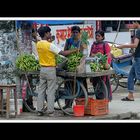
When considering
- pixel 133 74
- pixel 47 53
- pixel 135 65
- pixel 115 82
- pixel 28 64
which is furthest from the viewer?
pixel 115 82

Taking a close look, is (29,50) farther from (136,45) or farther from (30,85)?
(136,45)

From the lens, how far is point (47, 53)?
9.09m

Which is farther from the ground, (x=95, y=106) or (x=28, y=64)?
(x=28, y=64)

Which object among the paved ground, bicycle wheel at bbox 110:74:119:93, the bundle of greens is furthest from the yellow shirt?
bicycle wheel at bbox 110:74:119:93

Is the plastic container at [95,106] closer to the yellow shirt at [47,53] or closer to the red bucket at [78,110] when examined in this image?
the red bucket at [78,110]

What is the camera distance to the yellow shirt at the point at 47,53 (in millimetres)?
9055

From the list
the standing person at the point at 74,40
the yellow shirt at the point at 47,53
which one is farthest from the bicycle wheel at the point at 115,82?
the yellow shirt at the point at 47,53

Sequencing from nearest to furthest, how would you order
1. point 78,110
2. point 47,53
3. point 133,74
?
point 47,53 < point 78,110 < point 133,74

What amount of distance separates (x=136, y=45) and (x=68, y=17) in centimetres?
223

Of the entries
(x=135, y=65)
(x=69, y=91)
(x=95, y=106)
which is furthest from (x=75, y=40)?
(x=135, y=65)

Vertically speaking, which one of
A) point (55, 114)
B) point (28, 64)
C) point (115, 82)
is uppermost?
point (28, 64)

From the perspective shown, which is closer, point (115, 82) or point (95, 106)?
point (95, 106)

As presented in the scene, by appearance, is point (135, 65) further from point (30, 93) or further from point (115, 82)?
point (30, 93)

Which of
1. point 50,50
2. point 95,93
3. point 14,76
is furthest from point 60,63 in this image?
point 14,76
